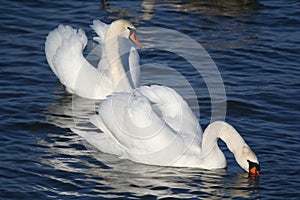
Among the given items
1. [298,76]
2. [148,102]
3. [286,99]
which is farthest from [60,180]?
[298,76]

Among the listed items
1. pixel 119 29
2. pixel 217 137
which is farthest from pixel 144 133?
pixel 119 29

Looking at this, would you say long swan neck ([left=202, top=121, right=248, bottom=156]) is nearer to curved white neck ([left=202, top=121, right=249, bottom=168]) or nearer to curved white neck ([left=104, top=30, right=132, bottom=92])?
curved white neck ([left=202, top=121, right=249, bottom=168])

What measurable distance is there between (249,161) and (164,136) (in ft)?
3.35

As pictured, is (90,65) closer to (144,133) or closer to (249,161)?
(144,133)

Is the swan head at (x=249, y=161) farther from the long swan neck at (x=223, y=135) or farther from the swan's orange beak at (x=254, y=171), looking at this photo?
the long swan neck at (x=223, y=135)

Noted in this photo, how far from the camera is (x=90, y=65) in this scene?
44.4 ft

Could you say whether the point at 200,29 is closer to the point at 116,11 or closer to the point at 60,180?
the point at 116,11

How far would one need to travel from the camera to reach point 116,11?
1744cm

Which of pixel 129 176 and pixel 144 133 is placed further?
pixel 144 133

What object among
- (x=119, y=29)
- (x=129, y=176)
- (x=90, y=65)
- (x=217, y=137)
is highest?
(x=119, y=29)

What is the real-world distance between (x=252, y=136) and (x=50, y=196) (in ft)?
10.4

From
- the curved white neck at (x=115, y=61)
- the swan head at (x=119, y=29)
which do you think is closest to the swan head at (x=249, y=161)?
the curved white neck at (x=115, y=61)

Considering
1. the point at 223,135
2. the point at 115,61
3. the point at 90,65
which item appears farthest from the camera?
the point at 90,65

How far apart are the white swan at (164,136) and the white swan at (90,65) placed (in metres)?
2.24
